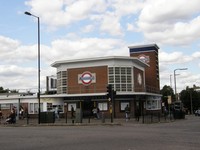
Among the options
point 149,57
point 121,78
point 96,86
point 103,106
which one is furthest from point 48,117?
point 149,57

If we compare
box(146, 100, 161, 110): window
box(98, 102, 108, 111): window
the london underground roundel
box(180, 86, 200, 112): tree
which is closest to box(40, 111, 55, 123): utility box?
box(98, 102, 108, 111): window

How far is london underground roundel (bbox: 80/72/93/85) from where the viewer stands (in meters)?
51.7

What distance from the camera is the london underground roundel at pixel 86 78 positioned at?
5166cm

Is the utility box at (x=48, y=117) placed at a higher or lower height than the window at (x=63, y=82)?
lower

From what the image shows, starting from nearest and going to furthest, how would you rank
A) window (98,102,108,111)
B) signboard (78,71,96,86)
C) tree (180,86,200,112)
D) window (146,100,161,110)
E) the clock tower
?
1. window (98,102,108,111)
2. signboard (78,71,96,86)
3. window (146,100,161,110)
4. the clock tower
5. tree (180,86,200,112)

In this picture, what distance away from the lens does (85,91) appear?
169 ft

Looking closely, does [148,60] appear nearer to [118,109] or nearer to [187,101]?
[118,109]

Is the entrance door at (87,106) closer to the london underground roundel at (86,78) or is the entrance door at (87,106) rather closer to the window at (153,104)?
the london underground roundel at (86,78)

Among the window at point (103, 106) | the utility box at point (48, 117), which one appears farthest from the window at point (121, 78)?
the utility box at point (48, 117)

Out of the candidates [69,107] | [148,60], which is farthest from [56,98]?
[148,60]

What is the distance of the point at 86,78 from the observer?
5191 cm

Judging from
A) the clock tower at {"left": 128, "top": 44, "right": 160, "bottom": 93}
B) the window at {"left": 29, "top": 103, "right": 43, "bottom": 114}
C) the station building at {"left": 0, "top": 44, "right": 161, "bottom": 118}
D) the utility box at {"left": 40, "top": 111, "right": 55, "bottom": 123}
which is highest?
the clock tower at {"left": 128, "top": 44, "right": 160, "bottom": 93}

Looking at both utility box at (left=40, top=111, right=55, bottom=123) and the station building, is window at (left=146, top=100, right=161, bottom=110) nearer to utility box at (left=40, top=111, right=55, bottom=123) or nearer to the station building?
the station building

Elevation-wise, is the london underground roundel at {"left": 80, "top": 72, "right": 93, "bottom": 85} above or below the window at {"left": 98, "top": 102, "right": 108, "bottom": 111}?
above
